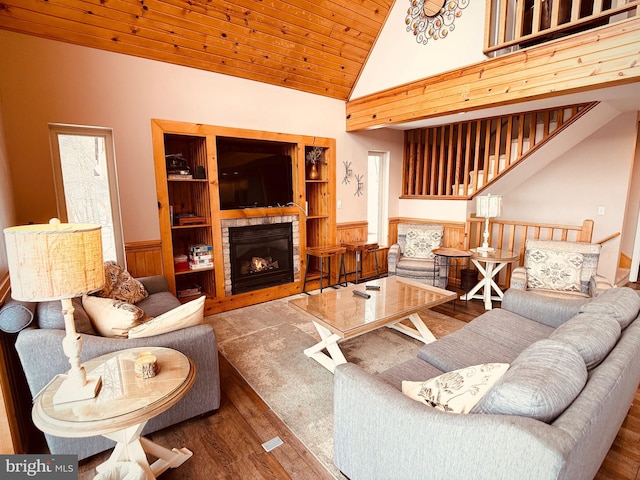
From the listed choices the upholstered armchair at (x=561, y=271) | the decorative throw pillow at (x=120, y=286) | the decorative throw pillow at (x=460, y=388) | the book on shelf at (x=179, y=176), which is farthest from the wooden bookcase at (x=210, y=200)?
the decorative throw pillow at (x=460, y=388)

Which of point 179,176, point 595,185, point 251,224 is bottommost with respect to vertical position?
point 251,224

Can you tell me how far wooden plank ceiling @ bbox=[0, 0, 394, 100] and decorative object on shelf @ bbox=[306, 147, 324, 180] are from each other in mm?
780

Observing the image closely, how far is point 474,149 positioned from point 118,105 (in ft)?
15.5

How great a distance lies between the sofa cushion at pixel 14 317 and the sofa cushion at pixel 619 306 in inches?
118

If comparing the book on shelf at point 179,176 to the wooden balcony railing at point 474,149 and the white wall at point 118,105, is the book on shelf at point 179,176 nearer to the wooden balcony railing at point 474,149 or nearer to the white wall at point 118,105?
the white wall at point 118,105

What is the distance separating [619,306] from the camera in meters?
1.78

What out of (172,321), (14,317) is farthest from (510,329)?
(14,317)

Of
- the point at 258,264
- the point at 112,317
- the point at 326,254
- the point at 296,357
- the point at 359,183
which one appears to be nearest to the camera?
the point at 112,317

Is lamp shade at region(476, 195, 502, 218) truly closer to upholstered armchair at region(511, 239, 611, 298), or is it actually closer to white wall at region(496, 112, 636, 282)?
upholstered armchair at region(511, 239, 611, 298)

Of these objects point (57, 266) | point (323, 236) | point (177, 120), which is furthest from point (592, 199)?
point (57, 266)

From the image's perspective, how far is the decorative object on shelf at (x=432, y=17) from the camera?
333 cm

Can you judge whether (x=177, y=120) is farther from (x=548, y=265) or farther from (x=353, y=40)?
(x=548, y=265)

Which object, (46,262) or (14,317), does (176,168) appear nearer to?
(14,317)

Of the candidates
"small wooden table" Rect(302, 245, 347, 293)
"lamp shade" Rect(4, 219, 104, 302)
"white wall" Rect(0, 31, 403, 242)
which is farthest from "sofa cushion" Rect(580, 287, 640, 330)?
"white wall" Rect(0, 31, 403, 242)
